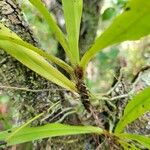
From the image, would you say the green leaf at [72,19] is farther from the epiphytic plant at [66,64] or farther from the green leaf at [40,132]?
the green leaf at [40,132]

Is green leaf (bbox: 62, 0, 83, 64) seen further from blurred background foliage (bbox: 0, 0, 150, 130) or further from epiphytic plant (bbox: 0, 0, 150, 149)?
blurred background foliage (bbox: 0, 0, 150, 130)

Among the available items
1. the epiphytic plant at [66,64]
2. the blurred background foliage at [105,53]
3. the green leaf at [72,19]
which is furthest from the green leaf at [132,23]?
the blurred background foliage at [105,53]

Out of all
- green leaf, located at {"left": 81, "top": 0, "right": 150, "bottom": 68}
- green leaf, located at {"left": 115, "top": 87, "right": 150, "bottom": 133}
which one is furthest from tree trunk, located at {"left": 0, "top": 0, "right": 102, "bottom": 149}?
green leaf, located at {"left": 81, "top": 0, "right": 150, "bottom": 68}

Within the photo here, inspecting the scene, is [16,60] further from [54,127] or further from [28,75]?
[54,127]

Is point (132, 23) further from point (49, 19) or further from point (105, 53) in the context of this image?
point (105, 53)

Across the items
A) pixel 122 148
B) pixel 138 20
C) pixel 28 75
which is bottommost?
pixel 122 148

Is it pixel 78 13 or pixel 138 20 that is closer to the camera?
pixel 138 20

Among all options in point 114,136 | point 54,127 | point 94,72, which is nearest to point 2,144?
point 54,127
